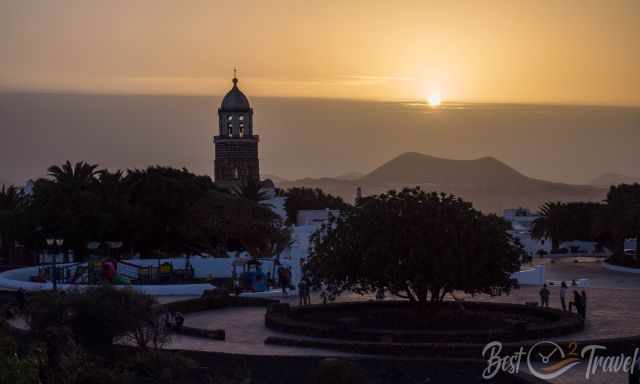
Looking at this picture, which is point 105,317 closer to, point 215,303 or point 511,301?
point 215,303

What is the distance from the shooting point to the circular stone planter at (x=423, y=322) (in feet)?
84.5

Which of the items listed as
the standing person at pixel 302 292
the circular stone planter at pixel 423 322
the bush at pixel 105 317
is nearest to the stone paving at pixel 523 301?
the circular stone planter at pixel 423 322

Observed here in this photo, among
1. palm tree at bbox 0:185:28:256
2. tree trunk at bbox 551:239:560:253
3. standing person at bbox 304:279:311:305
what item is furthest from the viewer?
tree trunk at bbox 551:239:560:253

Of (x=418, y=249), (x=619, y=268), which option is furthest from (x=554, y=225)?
(x=418, y=249)

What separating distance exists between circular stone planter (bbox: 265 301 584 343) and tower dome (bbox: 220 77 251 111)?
68.9 meters

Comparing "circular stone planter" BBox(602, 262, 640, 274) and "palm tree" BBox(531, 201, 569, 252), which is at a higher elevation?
"palm tree" BBox(531, 201, 569, 252)

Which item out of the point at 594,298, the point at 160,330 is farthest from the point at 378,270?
the point at 594,298

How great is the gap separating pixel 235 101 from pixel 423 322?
72.9 m

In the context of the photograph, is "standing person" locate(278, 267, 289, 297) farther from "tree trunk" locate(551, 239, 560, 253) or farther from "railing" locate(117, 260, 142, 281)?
"tree trunk" locate(551, 239, 560, 253)

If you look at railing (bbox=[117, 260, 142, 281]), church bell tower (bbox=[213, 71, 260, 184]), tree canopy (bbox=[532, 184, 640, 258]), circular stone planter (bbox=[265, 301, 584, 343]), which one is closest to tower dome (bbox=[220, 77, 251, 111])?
church bell tower (bbox=[213, 71, 260, 184])

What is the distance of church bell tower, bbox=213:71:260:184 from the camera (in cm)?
10144

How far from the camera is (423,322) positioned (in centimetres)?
2820

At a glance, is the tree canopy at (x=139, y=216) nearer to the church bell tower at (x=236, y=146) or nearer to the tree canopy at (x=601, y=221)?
the tree canopy at (x=601, y=221)

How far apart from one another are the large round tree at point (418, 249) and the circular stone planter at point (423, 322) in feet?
2.58
